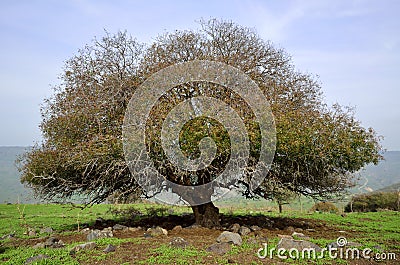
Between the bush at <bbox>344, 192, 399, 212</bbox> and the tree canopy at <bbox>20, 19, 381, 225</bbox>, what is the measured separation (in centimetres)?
1543

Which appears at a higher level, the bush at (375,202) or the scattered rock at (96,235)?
the bush at (375,202)

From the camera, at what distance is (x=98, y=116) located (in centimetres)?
1205

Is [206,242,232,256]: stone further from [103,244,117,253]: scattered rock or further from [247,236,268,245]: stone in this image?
[103,244,117,253]: scattered rock

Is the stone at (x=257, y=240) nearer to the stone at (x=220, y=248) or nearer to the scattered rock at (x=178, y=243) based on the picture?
the stone at (x=220, y=248)

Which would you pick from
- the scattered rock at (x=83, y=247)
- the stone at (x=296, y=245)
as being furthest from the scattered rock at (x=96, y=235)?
the stone at (x=296, y=245)

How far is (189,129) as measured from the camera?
34.0 feet

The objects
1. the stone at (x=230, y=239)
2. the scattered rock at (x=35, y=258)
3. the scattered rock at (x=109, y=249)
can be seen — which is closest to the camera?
the scattered rock at (x=35, y=258)

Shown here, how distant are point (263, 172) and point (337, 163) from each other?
2.53m

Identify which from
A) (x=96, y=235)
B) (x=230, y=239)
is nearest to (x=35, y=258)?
(x=96, y=235)

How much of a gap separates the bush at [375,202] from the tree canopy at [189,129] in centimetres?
1543

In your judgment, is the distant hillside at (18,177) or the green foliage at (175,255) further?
the distant hillside at (18,177)

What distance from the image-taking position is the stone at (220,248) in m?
9.26

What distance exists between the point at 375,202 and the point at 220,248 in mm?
21998

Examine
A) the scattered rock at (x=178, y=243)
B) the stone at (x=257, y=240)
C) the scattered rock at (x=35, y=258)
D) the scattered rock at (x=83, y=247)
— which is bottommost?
the scattered rock at (x=35, y=258)
